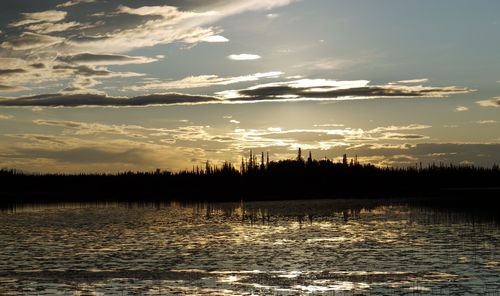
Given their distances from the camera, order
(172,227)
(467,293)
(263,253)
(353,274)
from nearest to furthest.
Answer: (467,293)
(353,274)
(263,253)
(172,227)

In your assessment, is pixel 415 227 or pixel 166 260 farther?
pixel 415 227

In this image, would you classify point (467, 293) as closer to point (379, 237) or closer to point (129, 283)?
point (129, 283)

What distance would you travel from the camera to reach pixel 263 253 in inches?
1734

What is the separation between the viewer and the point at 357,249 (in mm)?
45250

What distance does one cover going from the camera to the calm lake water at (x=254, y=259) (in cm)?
3073

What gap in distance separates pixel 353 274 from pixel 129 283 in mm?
11588

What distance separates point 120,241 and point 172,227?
14674 mm

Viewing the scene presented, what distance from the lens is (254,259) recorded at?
4094cm

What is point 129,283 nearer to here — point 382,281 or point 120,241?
point 382,281

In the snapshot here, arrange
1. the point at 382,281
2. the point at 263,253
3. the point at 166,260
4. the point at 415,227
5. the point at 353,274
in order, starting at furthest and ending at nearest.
A: the point at 415,227, the point at 263,253, the point at 166,260, the point at 353,274, the point at 382,281

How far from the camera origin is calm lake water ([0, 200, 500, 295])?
30734 millimetres

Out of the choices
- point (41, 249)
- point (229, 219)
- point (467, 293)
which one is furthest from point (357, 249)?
point (229, 219)

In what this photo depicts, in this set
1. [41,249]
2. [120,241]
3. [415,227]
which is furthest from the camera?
[415,227]

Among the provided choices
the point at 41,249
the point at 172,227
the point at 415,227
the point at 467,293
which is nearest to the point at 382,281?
the point at 467,293
